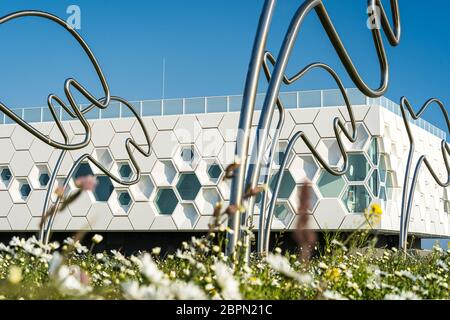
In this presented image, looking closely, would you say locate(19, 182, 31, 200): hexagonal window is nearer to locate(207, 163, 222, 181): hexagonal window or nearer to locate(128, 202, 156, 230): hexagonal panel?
locate(128, 202, 156, 230): hexagonal panel

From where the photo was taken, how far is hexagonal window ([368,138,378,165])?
1126 inches

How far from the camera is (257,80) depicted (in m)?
4.35

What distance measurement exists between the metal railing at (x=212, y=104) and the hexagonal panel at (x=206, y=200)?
12.6 ft

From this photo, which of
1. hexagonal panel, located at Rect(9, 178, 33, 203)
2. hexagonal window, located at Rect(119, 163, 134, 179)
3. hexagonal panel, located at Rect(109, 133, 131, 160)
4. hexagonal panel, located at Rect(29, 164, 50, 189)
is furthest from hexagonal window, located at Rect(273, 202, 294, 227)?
hexagonal panel, located at Rect(9, 178, 33, 203)

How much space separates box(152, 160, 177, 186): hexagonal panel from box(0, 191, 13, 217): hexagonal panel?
8.03 m

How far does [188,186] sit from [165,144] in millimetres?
2332

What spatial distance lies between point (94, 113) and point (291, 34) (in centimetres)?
2876

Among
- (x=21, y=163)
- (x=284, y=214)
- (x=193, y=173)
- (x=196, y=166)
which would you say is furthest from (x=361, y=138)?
(x=21, y=163)

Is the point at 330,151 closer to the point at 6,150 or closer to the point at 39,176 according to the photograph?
the point at 39,176

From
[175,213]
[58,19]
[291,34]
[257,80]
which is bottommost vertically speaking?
[175,213]

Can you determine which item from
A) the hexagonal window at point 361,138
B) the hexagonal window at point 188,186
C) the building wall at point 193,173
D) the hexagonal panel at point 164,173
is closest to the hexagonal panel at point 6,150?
the building wall at point 193,173

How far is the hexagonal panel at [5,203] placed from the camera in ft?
110
